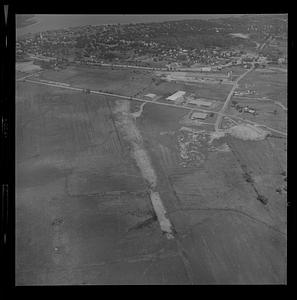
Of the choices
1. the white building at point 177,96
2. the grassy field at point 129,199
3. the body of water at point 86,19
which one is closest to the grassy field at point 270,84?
the grassy field at point 129,199

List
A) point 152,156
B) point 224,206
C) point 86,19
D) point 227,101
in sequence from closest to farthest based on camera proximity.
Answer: point 224,206
point 86,19
point 152,156
point 227,101

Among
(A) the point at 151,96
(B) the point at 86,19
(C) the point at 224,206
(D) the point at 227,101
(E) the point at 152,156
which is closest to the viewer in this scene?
(C) the point at 224,206

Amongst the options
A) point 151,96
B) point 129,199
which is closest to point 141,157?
point 129,199

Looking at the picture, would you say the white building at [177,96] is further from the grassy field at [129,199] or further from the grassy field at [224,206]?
the grassy field at [224,206]

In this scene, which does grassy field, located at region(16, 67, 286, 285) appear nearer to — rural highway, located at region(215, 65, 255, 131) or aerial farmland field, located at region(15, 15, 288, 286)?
aerial farmland field, located at region(15, 15, 288, 286)

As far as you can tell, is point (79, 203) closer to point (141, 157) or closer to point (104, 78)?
point (141, 157)

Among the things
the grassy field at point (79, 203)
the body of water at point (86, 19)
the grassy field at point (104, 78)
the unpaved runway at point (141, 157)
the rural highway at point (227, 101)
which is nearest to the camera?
the grassy field at point (79, 203)

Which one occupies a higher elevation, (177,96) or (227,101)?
(177,96)

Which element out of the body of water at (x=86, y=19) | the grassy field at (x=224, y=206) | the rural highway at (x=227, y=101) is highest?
the body of water at (x=86, y=19)

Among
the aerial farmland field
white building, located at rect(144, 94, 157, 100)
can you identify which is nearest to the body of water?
the aerial farmland field
